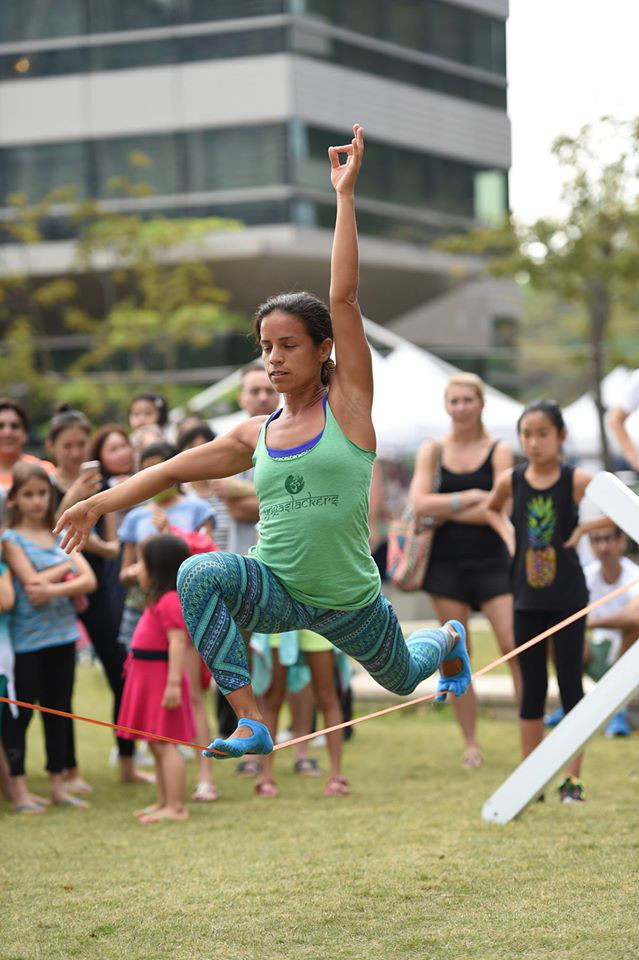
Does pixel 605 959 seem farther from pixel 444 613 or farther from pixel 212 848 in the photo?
pixel 444 613

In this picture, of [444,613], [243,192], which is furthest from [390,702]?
[243,192]

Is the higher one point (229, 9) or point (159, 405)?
point (229, 9)

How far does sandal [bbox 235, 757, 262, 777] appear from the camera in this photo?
8281 mm

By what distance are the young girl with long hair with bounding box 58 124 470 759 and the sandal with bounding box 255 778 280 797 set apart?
10.3 feet

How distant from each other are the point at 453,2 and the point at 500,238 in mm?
8811

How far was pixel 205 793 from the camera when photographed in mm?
7438

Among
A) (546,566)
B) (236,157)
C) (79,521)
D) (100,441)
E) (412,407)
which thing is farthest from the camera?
(236,157)

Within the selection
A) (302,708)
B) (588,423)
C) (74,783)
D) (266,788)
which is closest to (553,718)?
(302,708)

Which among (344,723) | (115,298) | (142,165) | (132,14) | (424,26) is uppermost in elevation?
(132,14)

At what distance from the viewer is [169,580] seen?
7.15 metres

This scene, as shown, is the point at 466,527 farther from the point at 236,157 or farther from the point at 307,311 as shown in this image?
the point at 236,157

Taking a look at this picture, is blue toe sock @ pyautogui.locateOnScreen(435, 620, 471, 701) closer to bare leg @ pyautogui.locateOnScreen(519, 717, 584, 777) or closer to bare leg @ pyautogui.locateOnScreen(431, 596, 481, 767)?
bare leg @ pyautogui.locateOnScreen(519, 717, 584, 777)

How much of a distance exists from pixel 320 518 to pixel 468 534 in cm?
391

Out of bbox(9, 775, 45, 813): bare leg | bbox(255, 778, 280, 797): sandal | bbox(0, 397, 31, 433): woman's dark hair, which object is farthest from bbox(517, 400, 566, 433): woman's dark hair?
bbox(9, 775, 45, 813): bare leg
